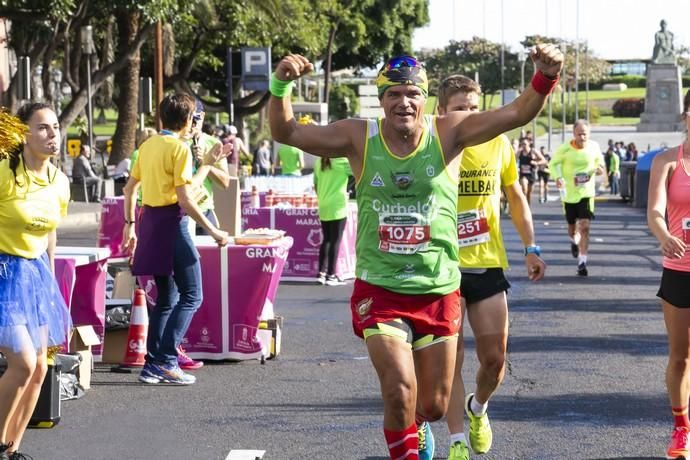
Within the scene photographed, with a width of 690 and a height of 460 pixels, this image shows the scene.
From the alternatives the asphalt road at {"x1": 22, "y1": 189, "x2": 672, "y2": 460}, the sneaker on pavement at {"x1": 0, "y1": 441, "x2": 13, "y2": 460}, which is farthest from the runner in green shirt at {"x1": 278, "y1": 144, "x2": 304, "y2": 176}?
the sneaker on pavement at {"x1": 0, "y1": 441, "x2": 13, "y2": 460}

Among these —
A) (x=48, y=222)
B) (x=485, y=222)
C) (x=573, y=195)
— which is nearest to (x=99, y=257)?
(x=48, y=222)

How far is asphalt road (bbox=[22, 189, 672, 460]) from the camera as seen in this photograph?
753 cm

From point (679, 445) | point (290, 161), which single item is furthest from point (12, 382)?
point (290, 161)

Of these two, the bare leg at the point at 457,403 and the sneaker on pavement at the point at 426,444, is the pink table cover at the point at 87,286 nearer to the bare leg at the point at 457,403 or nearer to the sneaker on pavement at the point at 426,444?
the bare leg at the point at 457,403

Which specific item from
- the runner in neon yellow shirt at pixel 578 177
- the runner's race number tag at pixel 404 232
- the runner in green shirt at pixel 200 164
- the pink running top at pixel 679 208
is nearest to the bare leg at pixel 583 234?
the runner in neon yellow shirt at pixel 578 177

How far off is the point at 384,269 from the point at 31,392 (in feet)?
6.33

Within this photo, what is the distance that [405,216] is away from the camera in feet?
19.5

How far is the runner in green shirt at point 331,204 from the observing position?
15.7 m

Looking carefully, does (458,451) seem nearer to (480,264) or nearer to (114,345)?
(480,264)

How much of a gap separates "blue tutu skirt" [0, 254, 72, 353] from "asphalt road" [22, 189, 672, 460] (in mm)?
742

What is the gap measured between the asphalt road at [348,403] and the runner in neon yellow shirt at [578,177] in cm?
377

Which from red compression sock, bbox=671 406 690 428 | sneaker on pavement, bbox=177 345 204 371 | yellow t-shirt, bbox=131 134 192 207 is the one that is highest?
yellow t-shirt, bbox=131 134 192 207

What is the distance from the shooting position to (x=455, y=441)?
6.89m

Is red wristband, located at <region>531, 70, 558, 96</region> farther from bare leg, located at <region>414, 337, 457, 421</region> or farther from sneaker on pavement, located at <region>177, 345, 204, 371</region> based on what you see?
sneaker on pavement, located at <region>177, 345, 204, 371</region>
